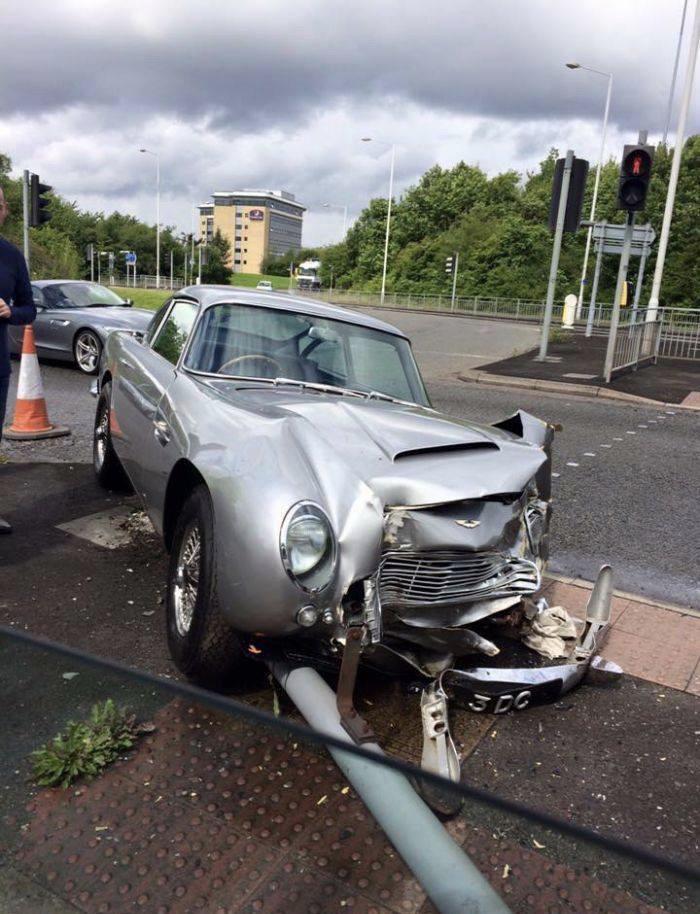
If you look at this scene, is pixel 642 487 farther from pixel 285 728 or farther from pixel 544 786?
pixel 285 728

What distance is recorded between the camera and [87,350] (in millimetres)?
11477

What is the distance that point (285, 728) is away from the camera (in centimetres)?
107

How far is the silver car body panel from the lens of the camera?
243 cm

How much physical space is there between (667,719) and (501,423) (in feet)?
5.27

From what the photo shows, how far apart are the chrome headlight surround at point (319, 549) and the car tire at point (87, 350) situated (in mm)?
9805

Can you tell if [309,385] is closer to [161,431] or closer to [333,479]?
[161,431]

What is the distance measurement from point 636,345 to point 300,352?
13084mm

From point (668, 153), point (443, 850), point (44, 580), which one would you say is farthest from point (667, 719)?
point (668, 153)

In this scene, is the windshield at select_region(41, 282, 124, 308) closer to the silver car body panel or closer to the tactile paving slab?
the silver car body panel

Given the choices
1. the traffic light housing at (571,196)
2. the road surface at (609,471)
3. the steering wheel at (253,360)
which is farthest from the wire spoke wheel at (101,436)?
the traffic light housing at (571,196)

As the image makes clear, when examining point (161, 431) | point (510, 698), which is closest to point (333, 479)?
point (510, 698)

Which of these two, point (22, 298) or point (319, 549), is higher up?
point (22, 298)

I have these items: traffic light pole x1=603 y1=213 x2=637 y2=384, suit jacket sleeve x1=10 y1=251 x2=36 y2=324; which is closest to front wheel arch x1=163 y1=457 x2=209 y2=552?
suit jacket sleeve x1=10 y1=251 x2=36 y2=324

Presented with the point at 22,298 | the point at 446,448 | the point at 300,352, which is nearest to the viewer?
the point at 446,448
